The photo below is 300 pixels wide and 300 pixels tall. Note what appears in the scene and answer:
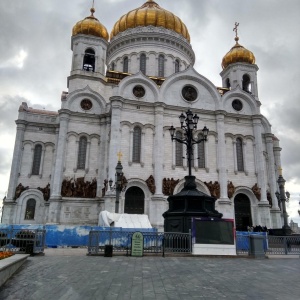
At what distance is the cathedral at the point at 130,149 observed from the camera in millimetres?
27562

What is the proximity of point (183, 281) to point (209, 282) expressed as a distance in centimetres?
61

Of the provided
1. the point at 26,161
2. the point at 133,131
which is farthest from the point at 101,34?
the point at 26,161

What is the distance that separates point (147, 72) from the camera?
36.7 m

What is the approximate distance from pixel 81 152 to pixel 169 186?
8.92 meters

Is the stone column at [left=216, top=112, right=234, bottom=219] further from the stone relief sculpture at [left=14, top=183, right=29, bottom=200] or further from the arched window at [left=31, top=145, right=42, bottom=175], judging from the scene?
the stone relief sculpture at [left=14, top=183, right=29, bottom=200]

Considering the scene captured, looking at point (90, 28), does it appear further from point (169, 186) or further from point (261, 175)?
Answer: point (261, 175)

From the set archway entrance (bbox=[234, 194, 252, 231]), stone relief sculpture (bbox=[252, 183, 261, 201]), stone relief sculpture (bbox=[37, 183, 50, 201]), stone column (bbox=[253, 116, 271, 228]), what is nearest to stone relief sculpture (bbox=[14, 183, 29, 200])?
stone relief sculpture (bbox=[37, 183, 50, 201])

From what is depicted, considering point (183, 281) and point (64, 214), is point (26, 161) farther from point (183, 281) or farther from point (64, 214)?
point (183, 281)

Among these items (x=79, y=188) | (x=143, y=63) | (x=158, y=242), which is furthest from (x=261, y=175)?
(x=158, y=242)

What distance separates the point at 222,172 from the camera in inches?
1167

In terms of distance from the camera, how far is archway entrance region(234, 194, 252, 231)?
30.0 meters

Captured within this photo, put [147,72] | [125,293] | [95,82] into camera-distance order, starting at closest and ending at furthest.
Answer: [125,293]
[95,82]
[147,72]

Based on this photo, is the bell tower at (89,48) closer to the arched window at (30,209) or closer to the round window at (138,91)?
the round window at (138,91)

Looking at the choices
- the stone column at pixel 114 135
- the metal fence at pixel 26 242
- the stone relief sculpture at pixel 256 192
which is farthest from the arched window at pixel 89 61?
the metal fence at pixel 26 242
